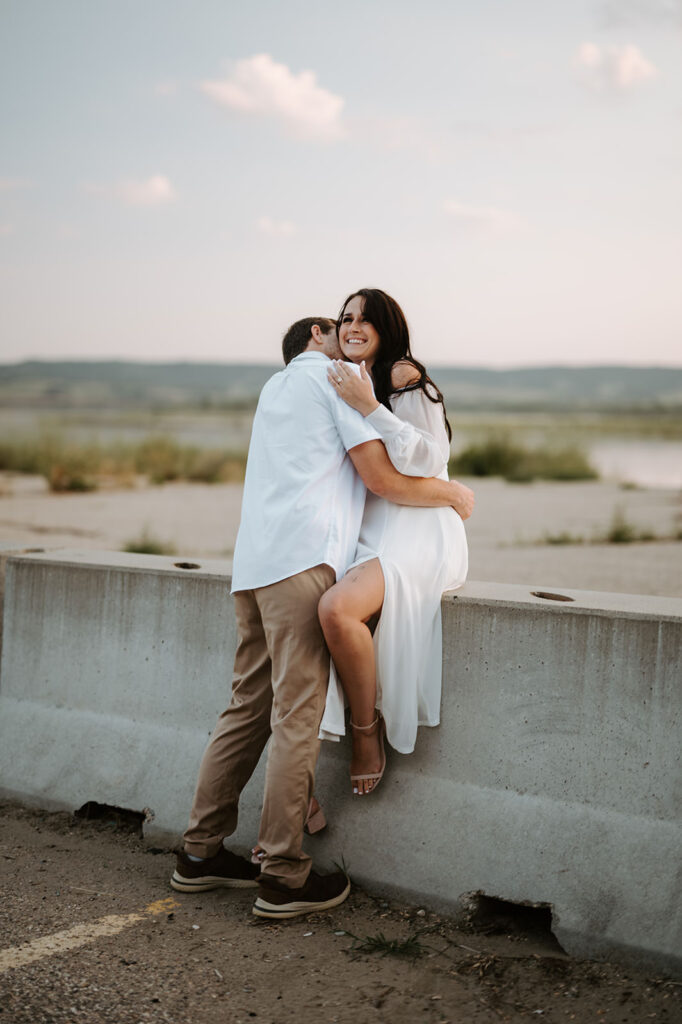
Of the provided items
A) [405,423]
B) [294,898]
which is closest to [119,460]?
[405,423]

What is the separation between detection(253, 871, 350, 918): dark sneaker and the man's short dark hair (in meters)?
1.91

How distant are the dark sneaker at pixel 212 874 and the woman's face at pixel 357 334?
76.1 inches

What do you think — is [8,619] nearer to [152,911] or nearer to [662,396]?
[152,911]

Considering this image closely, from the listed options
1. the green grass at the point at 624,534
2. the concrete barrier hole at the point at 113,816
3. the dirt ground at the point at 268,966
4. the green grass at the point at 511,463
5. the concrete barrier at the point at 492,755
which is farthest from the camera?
the green grass at the point at 511,463

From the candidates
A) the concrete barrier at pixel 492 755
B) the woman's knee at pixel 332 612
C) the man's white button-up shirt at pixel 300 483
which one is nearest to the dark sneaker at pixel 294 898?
the concrete barrier at pixel 492 755

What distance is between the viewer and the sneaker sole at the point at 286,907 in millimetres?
3740

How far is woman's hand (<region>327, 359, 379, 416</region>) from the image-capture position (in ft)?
12.5

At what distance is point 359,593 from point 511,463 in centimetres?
2611

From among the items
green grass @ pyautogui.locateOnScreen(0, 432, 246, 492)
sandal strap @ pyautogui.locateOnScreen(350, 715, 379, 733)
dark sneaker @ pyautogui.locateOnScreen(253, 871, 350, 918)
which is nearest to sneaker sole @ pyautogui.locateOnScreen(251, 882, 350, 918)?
dark sneaker @ pyautogui.locateOnScreen(253, 871, 350, 918)

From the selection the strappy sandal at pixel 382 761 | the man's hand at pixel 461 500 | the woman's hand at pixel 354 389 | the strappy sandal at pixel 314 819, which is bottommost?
the strappy sandal at pixel 314 819

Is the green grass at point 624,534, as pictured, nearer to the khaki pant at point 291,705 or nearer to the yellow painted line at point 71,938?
the khaki pant at point 291,705

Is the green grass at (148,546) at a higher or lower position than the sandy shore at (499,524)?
lower

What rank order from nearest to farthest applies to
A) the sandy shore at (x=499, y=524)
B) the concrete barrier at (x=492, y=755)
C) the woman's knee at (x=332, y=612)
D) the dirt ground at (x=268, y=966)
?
the dirt ground at (x=268, y=966) < the concrete barrier at (x=492, y=755) < the woman's knee at (x=332, y=612) < the sandy shore at (x=499, y=524)

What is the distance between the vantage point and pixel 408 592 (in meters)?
3.84
